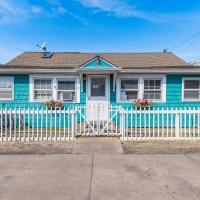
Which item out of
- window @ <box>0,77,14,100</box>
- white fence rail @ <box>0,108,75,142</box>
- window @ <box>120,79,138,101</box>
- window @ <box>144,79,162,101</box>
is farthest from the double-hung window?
window @ <box>144,79,162,101</box>

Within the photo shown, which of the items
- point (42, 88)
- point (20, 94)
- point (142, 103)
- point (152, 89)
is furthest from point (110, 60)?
point (20, 94)

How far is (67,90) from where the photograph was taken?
37.5 ft

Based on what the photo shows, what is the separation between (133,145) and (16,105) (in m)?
6.35

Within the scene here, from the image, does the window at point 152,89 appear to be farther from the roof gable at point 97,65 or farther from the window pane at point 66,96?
the window pane at point 66,96

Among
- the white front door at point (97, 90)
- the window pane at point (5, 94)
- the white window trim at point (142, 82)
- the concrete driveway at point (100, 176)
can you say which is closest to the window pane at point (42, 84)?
the window pane at point (5, 94)

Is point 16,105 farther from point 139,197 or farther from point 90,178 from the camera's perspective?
point 139,197

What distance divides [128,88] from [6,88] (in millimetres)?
5692

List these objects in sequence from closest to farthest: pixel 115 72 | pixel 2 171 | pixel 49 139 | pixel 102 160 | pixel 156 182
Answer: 1. pixel 156 182
2. pixel 2 171
3. pixel 102 160
4. pixel 49 139
5. pixel 115 72

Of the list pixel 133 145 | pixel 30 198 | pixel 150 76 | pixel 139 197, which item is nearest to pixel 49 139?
pixel 133 145

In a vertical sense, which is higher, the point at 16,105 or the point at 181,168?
the point at 16,105

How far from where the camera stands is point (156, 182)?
4.40 metres

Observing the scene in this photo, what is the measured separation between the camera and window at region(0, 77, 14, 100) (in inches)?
441

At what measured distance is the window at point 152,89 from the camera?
11398 mm

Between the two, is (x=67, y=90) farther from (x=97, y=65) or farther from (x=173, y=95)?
(x=173, y=95)
